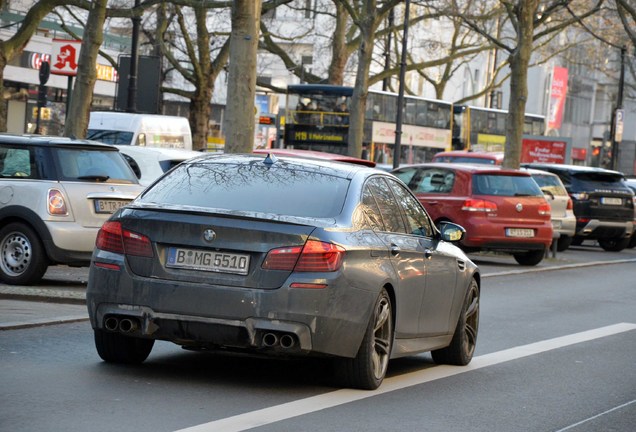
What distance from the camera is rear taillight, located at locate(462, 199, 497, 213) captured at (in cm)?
2459

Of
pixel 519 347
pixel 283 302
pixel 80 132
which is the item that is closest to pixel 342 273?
pixel 283 302

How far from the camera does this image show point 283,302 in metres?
8.31

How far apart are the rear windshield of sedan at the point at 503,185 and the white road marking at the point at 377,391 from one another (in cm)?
1052

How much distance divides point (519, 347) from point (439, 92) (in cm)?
5846

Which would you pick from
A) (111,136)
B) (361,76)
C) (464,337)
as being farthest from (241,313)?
(361,76)

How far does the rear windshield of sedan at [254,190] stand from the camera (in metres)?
8.78

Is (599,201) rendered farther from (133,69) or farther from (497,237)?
(133,69)

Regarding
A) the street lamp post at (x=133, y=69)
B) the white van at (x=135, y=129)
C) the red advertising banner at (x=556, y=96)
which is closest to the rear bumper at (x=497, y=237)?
the white van at (x=135, y=129)

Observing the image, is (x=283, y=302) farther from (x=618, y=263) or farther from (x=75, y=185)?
(x=618, y=263)

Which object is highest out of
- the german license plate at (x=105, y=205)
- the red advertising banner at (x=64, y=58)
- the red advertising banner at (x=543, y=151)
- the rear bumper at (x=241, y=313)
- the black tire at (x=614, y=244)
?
the red advertising banner at (x=64, y=58)

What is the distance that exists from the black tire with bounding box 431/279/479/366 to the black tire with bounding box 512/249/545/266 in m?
14.7

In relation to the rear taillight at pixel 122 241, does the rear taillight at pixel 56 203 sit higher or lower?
lower

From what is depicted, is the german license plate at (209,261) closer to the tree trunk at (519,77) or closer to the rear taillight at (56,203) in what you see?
the rear taillight at (56,203)

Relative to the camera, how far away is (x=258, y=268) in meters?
8.34
